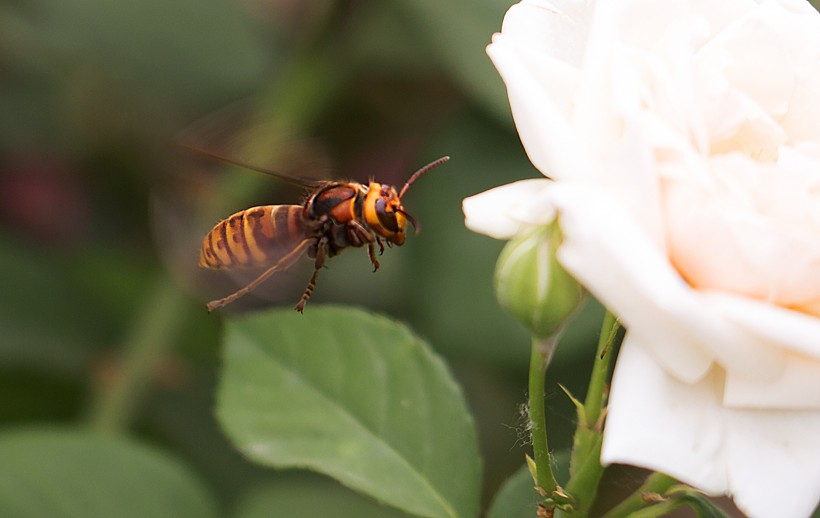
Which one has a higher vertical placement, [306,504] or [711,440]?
[711,440]

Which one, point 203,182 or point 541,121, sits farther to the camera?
point 203,182

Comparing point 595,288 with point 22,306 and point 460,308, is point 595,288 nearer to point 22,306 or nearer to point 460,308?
point 460,308

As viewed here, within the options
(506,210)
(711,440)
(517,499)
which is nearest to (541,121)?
(506,210)

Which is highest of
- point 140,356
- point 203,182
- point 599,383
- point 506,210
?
point 506,210

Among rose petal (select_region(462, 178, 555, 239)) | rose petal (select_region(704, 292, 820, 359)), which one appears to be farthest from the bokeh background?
rose petal (select_region(704, 292, 820, 359))

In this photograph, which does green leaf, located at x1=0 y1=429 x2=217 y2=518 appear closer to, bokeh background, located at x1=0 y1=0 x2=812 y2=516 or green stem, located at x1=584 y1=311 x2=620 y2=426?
bokeh background, located at x1=0 y1=0 x2=812 y2=516

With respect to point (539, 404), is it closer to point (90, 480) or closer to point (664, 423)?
point (664, 423)
